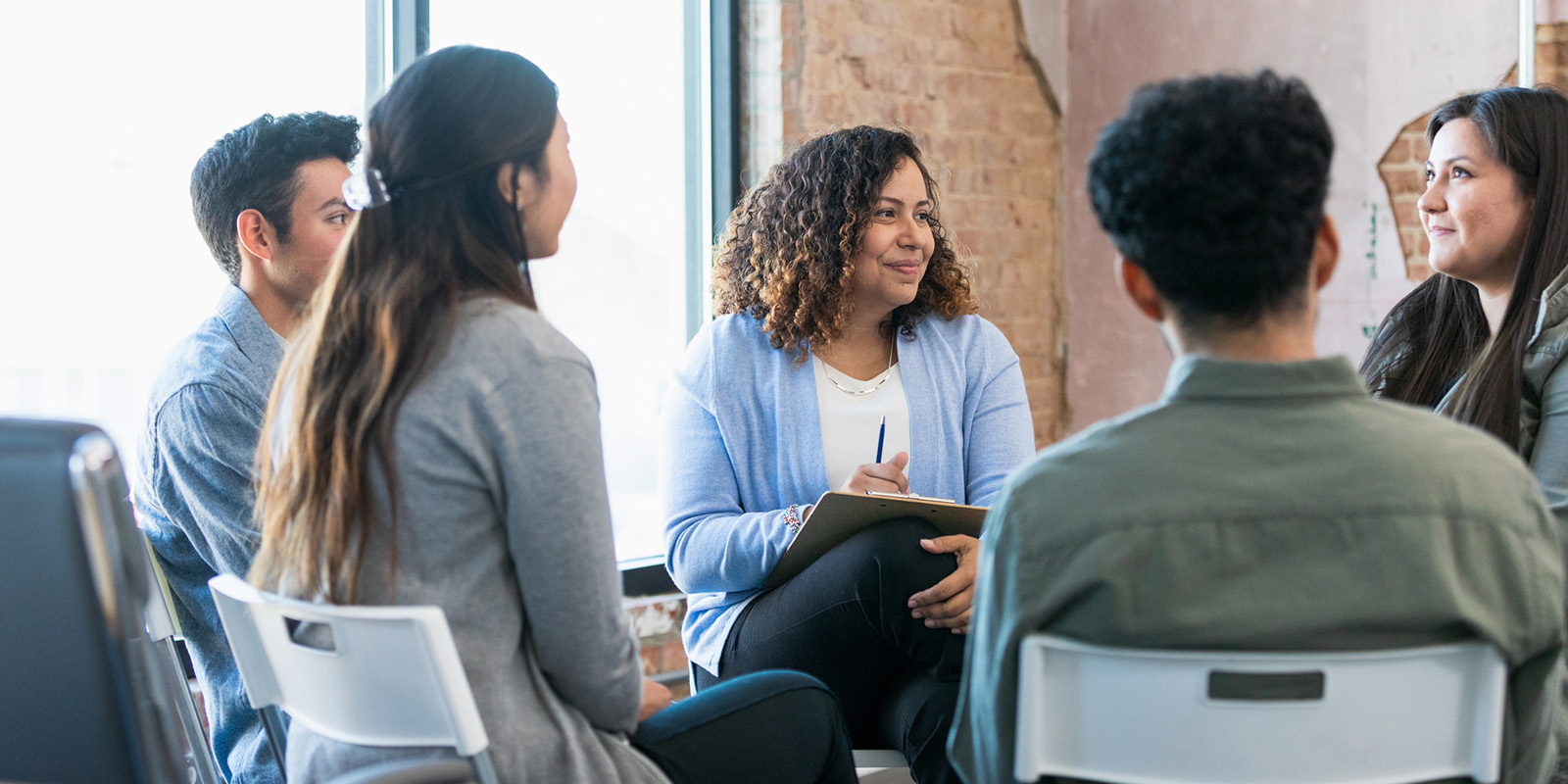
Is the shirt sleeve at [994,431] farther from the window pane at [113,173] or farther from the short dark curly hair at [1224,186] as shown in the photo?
the window pane at [113,173]

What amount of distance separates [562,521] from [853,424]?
3.20 ft

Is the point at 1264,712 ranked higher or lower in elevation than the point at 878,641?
higher

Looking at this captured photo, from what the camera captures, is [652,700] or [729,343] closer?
[652,700]

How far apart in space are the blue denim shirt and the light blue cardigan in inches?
25.6

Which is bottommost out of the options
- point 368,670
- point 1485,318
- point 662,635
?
point 662,635

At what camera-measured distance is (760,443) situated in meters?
2.04

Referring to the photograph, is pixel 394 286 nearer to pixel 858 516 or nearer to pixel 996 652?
pixel 996 652

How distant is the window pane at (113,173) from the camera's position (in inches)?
87.8

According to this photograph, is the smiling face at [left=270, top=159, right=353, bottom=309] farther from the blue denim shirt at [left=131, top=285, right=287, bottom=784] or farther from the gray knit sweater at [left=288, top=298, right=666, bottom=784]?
the gray knit sweater at [left=288, top=298, right=666, bottom=784]

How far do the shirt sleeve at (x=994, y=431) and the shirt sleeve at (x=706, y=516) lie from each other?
1.02 ft

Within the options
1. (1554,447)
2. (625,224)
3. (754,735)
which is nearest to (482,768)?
(754,735)

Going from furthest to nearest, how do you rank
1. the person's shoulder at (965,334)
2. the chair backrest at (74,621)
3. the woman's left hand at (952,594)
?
1. the person's shoulder at (965,334)
2. the woman's left hand at (952,594)
3. the chair backrest at (74,621)

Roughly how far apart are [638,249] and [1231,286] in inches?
92.4

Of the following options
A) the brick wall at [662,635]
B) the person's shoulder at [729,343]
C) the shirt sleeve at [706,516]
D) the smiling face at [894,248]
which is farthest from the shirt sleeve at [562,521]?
the brick wall at [662,635]
